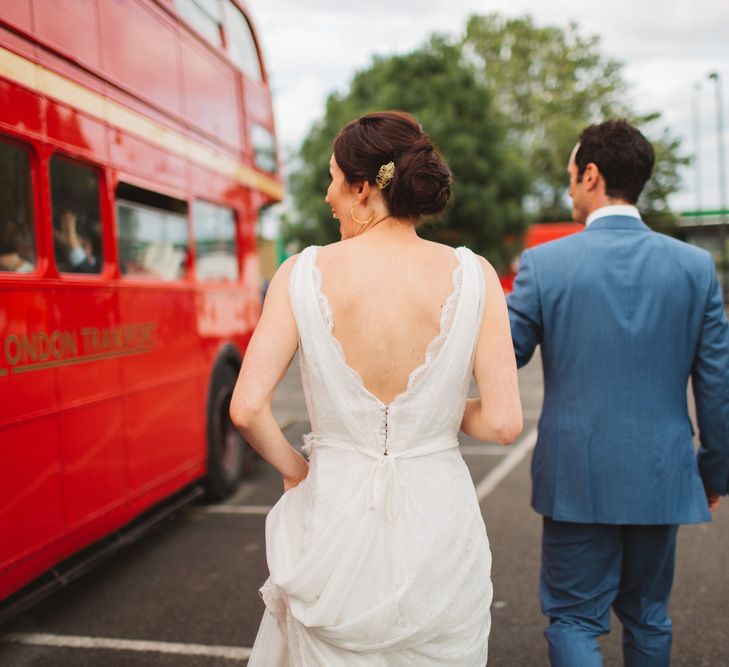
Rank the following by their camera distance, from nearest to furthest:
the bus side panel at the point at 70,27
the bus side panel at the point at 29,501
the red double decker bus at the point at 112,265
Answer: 1. the bus side panel at the point at 29,501
2. the red double decker bus at the point at 112,265
3. the bus side panel at the point at 70,27

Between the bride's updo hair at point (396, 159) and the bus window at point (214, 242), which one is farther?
the bus window at point (214, 242)

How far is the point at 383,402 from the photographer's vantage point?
1880mm

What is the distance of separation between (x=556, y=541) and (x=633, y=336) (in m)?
0.75

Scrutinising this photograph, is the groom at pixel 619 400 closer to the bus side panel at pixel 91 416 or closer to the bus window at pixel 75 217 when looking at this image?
the bus side panel at pixel 91 416

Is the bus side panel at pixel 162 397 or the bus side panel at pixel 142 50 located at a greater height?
the bus side panel at pixel 142 50

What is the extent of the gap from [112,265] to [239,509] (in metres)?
2.39

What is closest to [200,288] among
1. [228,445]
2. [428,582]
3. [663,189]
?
[228,445]

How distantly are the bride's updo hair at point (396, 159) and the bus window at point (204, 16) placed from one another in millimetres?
4170

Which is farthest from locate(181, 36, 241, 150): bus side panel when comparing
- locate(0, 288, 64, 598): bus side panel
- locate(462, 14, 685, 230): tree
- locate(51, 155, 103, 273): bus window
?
locate(462, 14, 685, 230): tree

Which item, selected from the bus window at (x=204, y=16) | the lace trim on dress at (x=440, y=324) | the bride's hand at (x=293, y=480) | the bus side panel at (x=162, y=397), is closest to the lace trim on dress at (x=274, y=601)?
the bride's hand at (x=293, y=480)

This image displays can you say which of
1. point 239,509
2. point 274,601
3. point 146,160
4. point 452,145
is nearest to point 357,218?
point 274,601

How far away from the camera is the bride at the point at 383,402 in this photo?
1828 millimetres

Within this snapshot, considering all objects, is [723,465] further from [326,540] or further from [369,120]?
[369,120]

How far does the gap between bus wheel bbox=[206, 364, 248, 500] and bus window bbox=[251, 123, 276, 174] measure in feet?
7.03
